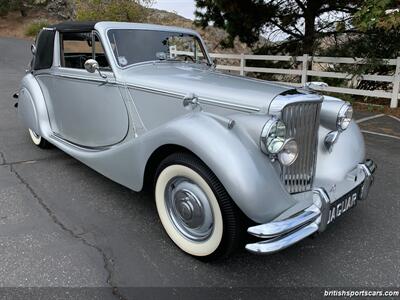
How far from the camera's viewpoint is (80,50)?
4.23 metres

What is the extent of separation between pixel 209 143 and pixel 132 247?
1.04 m

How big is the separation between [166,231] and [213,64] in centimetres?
228

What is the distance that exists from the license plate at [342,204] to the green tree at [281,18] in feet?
23.6

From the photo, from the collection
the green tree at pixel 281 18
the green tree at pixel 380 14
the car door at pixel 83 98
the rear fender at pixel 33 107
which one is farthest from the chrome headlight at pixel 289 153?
the green tree at pixel 281 18

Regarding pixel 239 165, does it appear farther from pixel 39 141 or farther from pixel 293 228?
pixel 39 141

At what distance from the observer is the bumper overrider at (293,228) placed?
2143 millimetres

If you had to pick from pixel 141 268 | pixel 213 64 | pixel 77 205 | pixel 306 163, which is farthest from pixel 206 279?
pixel 213 64

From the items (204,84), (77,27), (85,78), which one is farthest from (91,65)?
(204,84)

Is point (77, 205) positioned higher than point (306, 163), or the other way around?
point (306, 163)

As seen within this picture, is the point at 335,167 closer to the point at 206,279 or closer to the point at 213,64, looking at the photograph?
the point at 206,279

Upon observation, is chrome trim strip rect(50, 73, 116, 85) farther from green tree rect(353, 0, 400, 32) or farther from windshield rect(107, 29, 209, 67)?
green tree rect(353, 0, 400, 32)

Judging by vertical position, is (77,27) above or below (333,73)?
above

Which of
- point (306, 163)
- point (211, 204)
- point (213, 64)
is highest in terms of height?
point (213, 64)

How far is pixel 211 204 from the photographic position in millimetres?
2479
